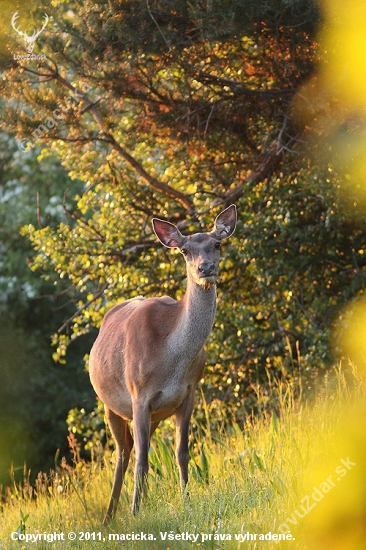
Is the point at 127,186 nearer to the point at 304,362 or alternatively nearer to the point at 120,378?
the point at 304,362

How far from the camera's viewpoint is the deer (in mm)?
7051

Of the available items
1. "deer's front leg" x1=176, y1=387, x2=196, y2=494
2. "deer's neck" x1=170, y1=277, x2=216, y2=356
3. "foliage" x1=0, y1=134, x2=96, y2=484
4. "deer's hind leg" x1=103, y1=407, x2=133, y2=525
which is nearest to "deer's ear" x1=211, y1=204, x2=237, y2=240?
"deer's neck" x1=170, y1=277, x2=216, y2=356

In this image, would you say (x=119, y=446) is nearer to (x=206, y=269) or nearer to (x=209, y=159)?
(x=206, y=269)

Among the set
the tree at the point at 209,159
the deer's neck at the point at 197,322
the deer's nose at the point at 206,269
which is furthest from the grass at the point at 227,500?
the tree at the point at 209,159

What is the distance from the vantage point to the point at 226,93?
10.9m

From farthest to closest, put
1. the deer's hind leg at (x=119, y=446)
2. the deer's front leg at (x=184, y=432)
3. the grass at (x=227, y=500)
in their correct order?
the deer's hind leg at (x=119, y=446) < the deer's front leg at (x=184, y=432) < the grass at (x=227, y=500)

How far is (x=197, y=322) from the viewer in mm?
7062

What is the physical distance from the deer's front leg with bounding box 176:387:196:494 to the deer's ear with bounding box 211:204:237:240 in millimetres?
1264

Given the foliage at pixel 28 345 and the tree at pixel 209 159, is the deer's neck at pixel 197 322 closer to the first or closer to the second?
the tree at pixel 209 159

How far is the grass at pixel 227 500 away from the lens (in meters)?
5.81

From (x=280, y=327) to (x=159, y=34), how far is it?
369 cm

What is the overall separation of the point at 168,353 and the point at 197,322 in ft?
1.04

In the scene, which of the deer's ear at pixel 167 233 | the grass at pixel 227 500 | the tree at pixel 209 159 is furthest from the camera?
the tree at pixel 209 159

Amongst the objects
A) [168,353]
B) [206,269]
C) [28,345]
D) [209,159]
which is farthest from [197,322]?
[28,345]
